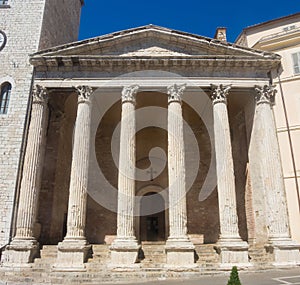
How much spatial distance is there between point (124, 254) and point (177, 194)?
8.81 ft

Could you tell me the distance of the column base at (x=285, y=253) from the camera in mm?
9609

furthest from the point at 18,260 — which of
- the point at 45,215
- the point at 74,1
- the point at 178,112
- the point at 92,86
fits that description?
the point at 74,1

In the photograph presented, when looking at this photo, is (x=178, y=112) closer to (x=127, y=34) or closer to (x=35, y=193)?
(x=127, y=34)

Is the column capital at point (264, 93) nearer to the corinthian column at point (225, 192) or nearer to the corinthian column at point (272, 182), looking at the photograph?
the corinthian column at point (272, 182)

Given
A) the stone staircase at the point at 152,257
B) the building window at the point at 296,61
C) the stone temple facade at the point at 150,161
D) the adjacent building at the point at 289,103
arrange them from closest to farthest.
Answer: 1. the stone staircase at the point at 152,257
2. the stone temple facade at the point at 150,161
3. the adjacent building at the point at 289,103
4. the building window at the point at 296,61

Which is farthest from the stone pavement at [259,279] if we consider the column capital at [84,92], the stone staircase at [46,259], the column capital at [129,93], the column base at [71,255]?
the column capital at [84,92]

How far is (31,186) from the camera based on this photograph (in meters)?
10.6

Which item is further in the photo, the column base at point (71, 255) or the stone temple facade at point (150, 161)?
the stone temple facade at point (150, 161)

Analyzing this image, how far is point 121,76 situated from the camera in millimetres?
11867

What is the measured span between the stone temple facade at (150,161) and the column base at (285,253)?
0.11ft

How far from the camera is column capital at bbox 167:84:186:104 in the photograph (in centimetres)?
1147

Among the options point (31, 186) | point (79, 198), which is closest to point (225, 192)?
point (79, 198)

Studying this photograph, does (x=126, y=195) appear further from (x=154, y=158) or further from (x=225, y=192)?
(x=154, y=158)

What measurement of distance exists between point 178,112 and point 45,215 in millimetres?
7286
